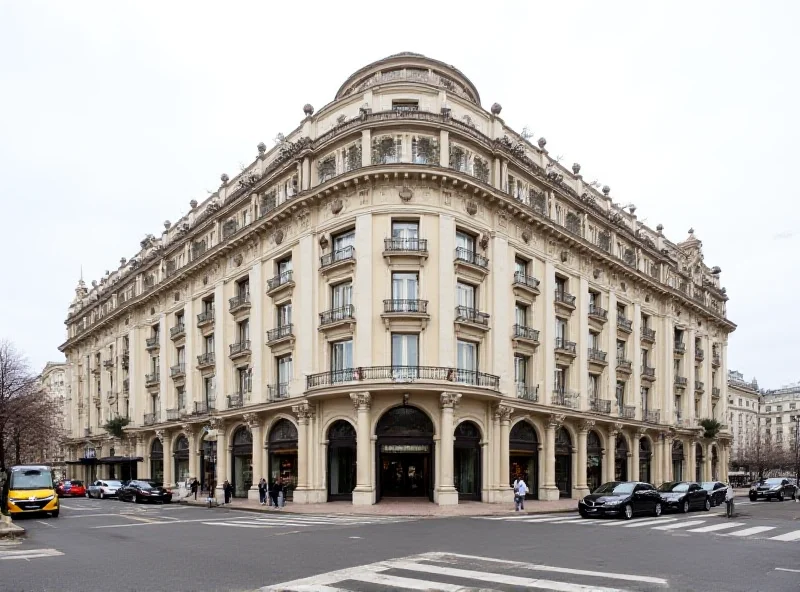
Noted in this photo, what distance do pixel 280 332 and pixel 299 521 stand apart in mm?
14761

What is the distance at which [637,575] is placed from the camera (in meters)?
12.3

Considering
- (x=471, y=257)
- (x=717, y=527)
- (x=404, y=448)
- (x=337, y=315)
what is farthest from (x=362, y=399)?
(x=717, y=527)

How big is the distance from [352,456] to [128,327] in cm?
3341

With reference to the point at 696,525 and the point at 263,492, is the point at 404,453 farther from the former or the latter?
the point at 696,525

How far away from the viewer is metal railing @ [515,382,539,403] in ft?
124

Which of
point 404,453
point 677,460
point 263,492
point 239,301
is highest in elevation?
point 239,301

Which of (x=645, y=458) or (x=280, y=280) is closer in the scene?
(x=280, y=280)

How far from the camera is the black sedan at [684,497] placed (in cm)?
2962

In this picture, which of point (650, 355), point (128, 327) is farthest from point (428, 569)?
point (128, 327)

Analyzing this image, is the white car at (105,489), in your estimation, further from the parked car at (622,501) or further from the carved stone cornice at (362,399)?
the parked car at (622,501)

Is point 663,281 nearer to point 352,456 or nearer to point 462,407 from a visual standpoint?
point 462,407

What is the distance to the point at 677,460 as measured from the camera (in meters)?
55.7

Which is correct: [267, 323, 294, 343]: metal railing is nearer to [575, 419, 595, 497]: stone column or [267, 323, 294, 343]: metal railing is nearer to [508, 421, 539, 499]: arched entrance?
[508, 421, 539, 499]: arched entrance

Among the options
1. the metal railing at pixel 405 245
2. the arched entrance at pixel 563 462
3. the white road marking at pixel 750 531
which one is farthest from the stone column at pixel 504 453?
the white road marking at pixel 750 531
